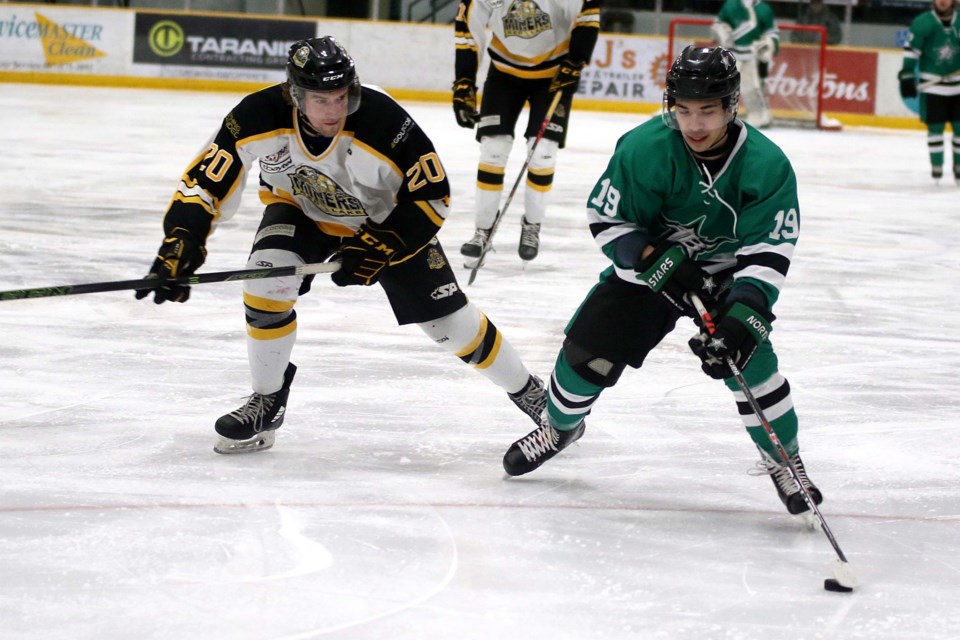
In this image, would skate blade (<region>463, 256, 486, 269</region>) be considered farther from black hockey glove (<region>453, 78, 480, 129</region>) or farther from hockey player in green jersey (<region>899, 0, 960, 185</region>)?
hockey player in green jersey (<region>899, 0, 960, 185</region>)

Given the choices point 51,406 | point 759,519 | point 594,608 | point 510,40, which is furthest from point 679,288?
point 510,40

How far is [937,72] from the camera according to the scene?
8766 millimetres

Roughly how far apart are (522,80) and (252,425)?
286cm

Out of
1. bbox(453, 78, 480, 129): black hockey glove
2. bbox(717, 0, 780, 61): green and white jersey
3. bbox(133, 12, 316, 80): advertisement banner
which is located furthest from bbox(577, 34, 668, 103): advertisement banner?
bbox(453, 78, 480, 129): black hockey glove

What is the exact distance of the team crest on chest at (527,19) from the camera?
5250 mm

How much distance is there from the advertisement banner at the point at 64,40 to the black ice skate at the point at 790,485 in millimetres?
11319

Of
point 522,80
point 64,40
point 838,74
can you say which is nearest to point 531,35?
point 522,80

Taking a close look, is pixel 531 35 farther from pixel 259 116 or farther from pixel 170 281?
pixel 170 281

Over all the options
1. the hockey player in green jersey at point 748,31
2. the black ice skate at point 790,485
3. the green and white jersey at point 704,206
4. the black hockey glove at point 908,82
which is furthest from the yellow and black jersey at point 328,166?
the hockey player in green jersey at point 748,31

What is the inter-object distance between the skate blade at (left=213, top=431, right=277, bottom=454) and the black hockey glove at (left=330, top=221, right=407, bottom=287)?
1.29ft

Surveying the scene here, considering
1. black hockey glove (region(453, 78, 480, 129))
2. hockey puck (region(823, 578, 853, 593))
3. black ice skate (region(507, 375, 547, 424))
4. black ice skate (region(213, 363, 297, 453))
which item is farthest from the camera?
black hockey glove (region(453, 78, 480, 129))

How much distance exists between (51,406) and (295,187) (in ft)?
2.76

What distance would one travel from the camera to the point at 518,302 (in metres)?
4.56

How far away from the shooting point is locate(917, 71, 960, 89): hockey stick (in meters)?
8.71
